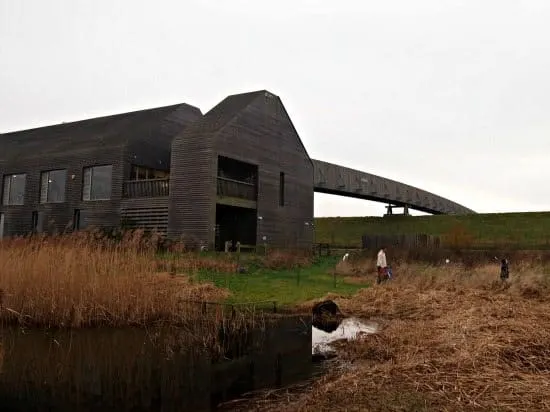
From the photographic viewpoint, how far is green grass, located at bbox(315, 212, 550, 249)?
150 ft

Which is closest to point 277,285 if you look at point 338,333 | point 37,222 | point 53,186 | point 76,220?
point 338,333

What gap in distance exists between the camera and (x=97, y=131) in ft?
94.5

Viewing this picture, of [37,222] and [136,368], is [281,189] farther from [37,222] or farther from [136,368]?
[136,368]

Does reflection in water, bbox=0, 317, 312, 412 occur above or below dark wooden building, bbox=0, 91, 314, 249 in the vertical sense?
below

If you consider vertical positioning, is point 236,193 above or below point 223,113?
below

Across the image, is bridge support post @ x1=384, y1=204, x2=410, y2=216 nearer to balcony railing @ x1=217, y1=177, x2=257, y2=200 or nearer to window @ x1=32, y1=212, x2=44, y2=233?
balcony railing @ x1=217, y1=177, x2=257, y2=200

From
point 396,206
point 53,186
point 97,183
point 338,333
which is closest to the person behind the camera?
point 338,333

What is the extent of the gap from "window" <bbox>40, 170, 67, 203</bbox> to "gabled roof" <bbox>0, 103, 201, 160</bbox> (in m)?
1.45

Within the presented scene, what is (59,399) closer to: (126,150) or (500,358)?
(500,358)

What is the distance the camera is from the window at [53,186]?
27.7 meters

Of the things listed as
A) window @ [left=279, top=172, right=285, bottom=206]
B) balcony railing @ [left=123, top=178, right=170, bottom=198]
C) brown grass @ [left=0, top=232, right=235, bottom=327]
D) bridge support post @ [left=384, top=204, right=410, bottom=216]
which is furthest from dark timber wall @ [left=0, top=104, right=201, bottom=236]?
bridge support post @ [left=384, top=204, right=410, bottom=216]

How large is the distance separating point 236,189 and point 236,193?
8.0 inches

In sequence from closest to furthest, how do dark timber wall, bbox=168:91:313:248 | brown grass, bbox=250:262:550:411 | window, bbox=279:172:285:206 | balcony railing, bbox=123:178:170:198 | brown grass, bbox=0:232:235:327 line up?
brown grass, bbox=250:262:550:411 < brown grass, bbox=0:232:235:327 < dark timber wall, bbox=168:91:313:248 < balcony railing, bbox=123:178:170:198 < window, bbox=279:172:285:206

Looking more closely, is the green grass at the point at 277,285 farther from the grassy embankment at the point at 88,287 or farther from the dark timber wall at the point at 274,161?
the dark timber wall at the point at 274,161
